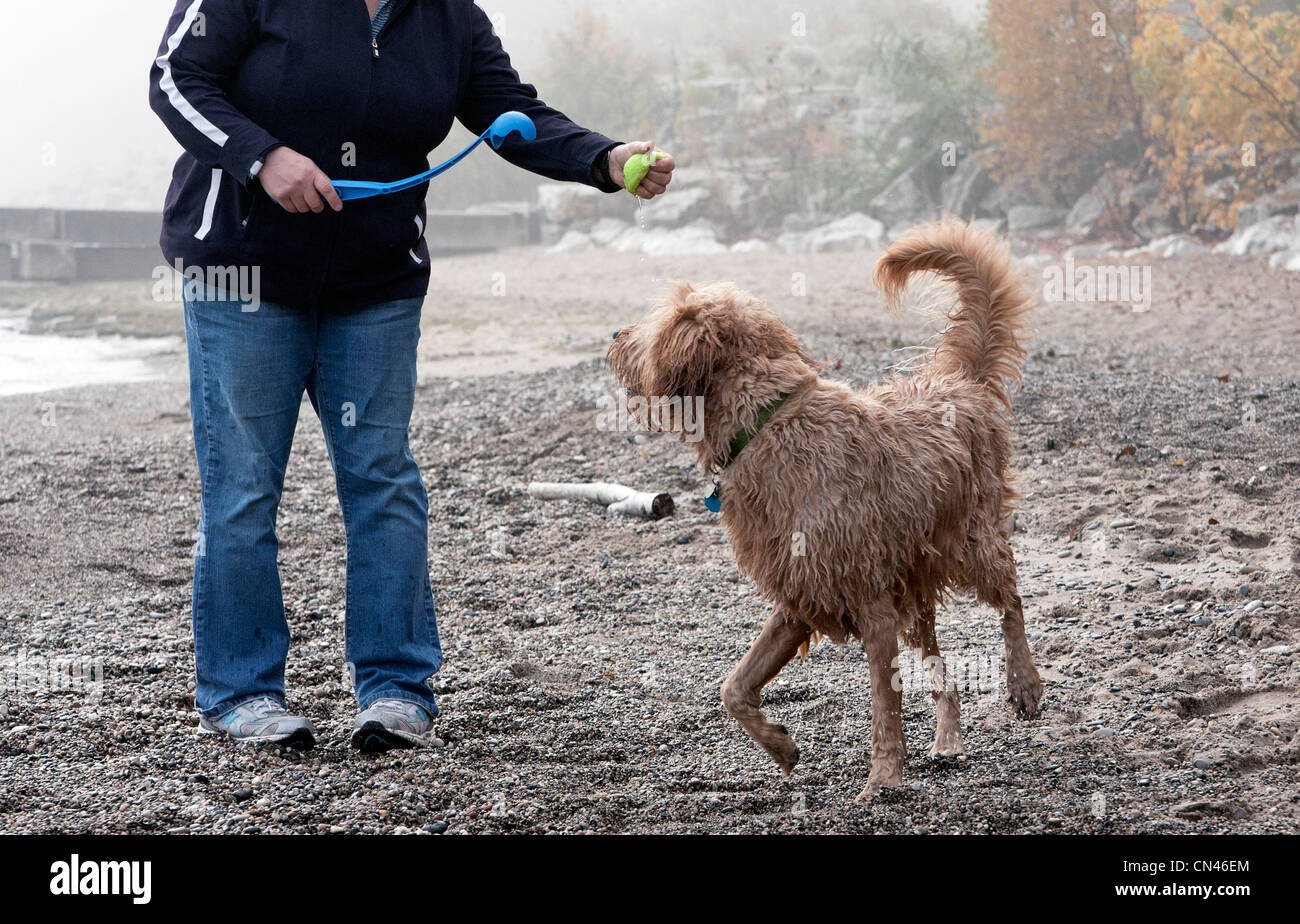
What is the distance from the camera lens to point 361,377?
3770mm

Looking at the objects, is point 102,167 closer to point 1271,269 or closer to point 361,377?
point 1271,269

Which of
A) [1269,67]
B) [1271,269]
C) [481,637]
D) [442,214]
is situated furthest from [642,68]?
[481,637]

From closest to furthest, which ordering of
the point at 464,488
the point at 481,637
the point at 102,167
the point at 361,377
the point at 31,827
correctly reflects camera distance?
the point at 31,827
the point at 361,377
the point at 481,637
the point at 464,488
the point at 102,167

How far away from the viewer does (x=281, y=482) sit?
381 centimetres

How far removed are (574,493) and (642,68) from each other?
114 ft

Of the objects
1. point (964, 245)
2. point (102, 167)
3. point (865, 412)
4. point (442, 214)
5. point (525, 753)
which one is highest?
point (102, 167)

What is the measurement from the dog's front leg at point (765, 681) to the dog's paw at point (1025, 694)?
2.77ft

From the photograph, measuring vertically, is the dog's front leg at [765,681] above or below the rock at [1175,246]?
below

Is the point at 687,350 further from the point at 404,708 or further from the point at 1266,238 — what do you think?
A: the point at 1266,238

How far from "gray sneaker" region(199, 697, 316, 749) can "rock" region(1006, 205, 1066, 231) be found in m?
21.8

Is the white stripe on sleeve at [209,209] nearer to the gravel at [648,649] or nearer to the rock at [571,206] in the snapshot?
the gravel at [648,649]

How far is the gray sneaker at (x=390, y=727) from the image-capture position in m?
3.68

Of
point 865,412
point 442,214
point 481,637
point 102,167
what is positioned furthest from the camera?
point 102,167

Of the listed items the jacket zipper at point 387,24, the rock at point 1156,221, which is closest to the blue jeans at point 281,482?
the jacket zipper at point 387,24
